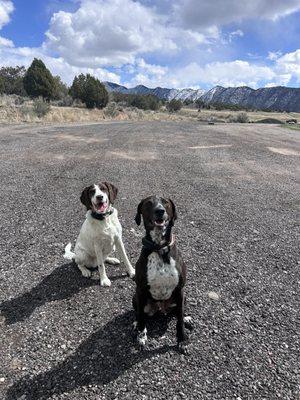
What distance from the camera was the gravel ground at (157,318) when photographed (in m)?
3.20

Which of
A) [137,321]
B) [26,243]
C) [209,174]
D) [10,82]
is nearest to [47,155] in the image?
[209,174]

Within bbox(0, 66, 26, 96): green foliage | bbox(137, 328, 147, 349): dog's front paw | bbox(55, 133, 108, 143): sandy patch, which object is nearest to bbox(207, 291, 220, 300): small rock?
bbox(137, 328, 147, 349): dog's front paw

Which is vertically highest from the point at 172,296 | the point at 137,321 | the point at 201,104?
the point at 172,296

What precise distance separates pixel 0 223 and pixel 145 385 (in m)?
4.45

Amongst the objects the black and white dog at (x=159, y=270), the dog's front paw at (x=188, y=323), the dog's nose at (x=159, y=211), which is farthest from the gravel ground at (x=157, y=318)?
the dog's nose at (x=159, y=211)

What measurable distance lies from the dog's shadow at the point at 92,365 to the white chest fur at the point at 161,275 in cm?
53

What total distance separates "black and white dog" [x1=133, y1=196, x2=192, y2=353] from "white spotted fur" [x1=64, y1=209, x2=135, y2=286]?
1050mm

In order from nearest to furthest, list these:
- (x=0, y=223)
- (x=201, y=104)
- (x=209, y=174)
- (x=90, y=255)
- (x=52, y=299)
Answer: (x=52, y=299), (x=90, y=255), (x=0, y=223), (x=209, y=174), (x=201, y=104)

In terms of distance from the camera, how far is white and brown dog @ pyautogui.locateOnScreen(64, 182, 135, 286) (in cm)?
451

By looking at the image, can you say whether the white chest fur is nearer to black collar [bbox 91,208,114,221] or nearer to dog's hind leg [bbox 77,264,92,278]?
black collar [bbox 91,208,114,221]

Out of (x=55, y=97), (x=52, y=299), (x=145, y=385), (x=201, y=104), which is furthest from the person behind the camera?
(x=201, y=104)

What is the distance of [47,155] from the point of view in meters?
13.0

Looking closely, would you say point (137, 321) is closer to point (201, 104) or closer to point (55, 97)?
point (55, 97)

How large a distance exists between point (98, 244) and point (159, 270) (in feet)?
4.41
